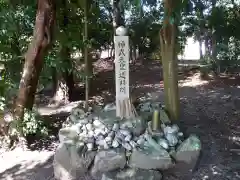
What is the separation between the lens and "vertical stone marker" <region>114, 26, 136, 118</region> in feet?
13.6

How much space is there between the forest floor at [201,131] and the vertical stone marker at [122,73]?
3.43 feet

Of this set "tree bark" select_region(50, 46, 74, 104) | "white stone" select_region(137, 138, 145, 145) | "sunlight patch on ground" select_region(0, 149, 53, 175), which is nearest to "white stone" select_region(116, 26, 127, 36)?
"white stone" select_region(137, 138, 145, 145)

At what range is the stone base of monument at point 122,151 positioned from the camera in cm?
360

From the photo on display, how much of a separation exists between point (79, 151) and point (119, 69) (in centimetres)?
129

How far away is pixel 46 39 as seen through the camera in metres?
4.68

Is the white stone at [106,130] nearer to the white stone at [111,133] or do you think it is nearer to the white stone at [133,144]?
the white stone at [111,133]

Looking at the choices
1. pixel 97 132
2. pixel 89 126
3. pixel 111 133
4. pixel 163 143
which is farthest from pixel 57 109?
pixel 163 143

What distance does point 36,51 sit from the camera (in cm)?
466

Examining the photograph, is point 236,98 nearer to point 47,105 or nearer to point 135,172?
point 135,172

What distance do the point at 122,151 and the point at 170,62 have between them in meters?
1.54

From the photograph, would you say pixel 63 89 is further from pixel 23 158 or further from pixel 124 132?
pixel 124 132

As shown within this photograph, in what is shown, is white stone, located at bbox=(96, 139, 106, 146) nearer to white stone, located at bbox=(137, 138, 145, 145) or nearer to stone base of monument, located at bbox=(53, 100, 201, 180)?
stone base of monument, located at bbox=(53, 100, 201, 180)

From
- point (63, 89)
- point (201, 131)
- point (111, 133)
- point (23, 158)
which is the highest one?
point (63, 89)

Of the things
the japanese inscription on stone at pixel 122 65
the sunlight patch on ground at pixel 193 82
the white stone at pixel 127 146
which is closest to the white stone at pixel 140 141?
the white stone at pixel 127 146
